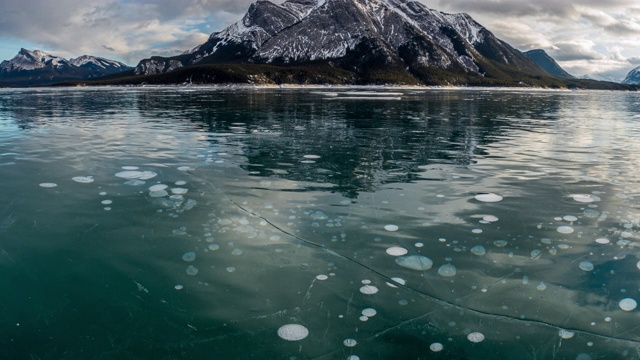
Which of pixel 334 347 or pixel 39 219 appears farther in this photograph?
pixel 39 219

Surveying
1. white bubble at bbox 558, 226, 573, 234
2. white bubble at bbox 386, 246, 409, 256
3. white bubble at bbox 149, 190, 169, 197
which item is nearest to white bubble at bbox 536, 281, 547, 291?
white bubble at bbox 386, 246, 409, 256

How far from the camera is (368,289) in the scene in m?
7.69

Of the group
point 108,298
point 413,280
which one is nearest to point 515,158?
point 413,280

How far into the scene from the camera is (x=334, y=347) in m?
6.14

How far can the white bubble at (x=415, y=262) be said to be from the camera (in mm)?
8523

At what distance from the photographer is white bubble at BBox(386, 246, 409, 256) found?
30.0 feet

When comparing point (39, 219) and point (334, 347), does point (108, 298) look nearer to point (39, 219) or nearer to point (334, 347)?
point (334, 347)

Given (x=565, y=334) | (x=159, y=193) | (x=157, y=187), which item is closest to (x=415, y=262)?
(x=565, y=334)

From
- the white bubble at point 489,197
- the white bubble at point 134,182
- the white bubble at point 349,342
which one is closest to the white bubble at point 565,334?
the white bubble at point 349,342

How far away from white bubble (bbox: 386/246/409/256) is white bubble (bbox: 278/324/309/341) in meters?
3.18

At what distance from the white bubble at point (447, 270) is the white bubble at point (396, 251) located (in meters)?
0.91

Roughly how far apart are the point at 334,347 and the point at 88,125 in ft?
108

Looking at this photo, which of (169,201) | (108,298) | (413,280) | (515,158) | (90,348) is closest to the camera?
(90,348)

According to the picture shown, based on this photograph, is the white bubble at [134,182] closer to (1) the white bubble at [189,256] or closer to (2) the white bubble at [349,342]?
(1) the white bubble at [189,256]
